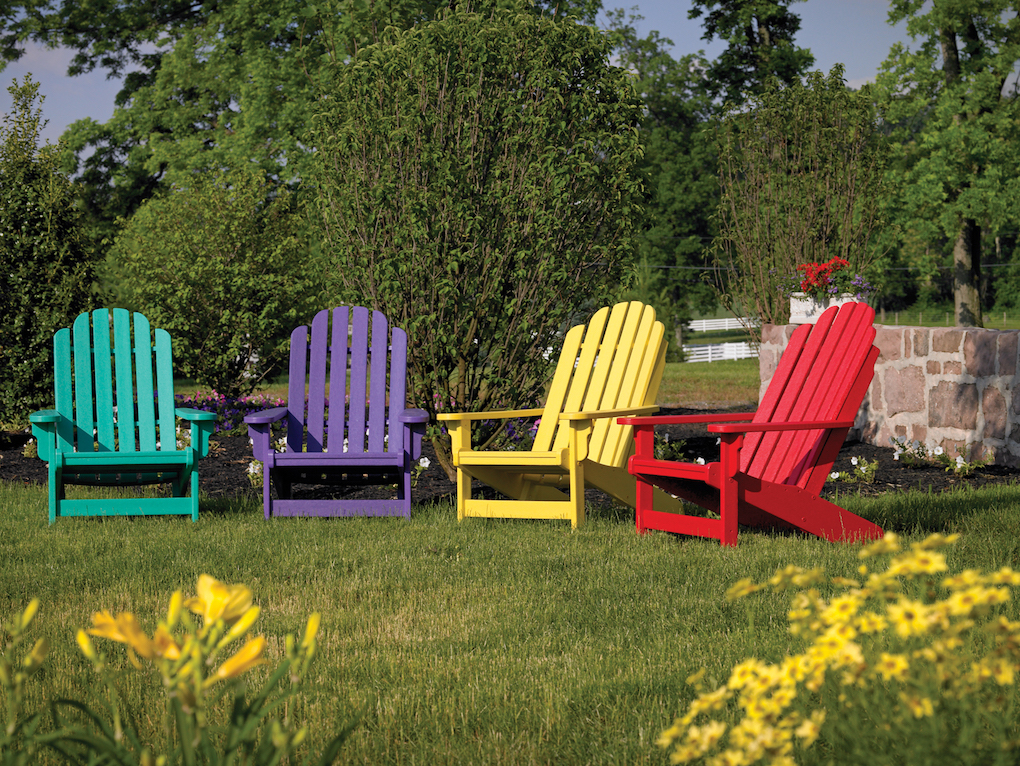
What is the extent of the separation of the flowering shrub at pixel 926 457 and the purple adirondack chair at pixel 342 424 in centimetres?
374

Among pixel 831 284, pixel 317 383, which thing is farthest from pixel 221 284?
pixel 831 284

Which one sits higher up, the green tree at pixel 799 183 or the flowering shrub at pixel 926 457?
the green tree at pixel 799 183

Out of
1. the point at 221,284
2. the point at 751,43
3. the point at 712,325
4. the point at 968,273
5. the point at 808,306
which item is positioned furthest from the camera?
the point at 712,325

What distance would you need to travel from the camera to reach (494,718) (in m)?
2.37

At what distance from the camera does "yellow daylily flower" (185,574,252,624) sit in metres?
1.25

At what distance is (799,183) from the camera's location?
11898 millimetres

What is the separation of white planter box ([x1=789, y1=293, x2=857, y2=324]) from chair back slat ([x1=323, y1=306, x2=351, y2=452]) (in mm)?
4970

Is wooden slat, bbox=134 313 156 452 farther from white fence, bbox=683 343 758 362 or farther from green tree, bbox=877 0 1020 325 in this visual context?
white fence, bbox=683 343 758 362

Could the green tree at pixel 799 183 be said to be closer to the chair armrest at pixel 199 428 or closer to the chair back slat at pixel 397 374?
the chair back slat at pixel 397 374

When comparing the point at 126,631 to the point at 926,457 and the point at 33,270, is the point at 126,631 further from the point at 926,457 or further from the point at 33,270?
the point at 33,270

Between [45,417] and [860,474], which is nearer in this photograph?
[45,417]

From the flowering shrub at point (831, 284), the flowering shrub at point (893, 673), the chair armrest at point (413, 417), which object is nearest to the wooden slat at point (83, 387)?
the chair armrest at point (413, 417)

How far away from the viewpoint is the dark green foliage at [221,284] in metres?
10.2

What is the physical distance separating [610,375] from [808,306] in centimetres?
423
